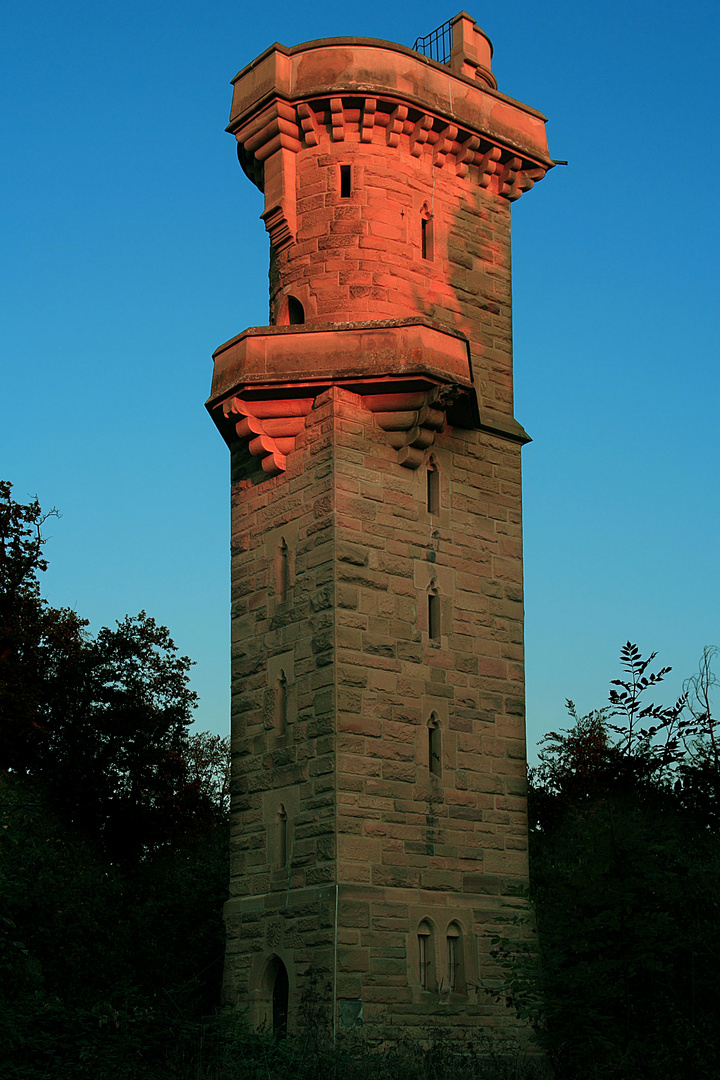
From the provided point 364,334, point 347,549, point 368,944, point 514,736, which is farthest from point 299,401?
point 368,944

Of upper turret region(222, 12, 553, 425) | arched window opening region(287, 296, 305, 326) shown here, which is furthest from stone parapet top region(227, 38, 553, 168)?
arched window opening region(287, 296, 305, 326)

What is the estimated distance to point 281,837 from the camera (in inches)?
628

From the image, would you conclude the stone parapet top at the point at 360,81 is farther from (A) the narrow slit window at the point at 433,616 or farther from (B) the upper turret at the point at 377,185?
(A) the narrow slit window at the point at 433,616

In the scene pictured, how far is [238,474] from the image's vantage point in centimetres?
1842

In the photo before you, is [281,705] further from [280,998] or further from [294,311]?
[294,311]

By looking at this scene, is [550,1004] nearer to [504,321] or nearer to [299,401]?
[299,401]

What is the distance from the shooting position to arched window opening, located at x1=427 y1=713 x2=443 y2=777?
53.3ft

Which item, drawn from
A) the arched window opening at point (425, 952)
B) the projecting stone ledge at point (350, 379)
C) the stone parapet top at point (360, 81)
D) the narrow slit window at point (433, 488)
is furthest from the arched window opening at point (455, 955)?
the stone parapet top at point (360, 81)

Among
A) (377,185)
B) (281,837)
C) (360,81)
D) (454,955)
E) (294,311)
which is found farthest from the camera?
(294,311)

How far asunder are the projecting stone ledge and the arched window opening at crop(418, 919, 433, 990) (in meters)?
5.87

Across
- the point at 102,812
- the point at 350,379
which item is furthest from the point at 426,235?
the point at 102,812

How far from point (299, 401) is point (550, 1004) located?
866cm

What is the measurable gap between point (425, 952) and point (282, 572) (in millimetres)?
5129

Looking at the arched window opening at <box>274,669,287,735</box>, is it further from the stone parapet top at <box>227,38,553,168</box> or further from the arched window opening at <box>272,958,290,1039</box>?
the stone parapet top at <box>227,38,553,168</box>
